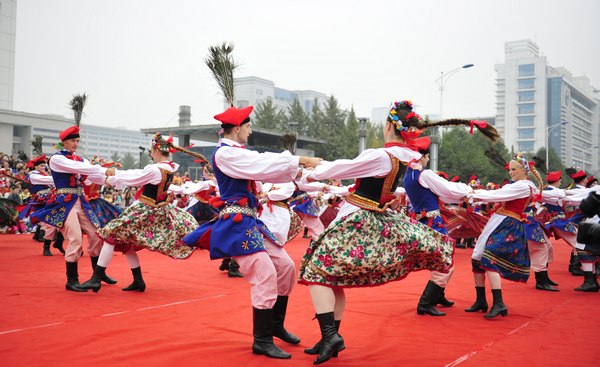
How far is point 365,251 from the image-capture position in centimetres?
381

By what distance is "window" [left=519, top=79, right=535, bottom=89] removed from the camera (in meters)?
97.9

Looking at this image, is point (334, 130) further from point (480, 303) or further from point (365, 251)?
point (365, 251)

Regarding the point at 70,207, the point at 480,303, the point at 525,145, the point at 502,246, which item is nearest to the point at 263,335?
the point at 480,303

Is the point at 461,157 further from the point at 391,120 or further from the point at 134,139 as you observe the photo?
the point at 134,139

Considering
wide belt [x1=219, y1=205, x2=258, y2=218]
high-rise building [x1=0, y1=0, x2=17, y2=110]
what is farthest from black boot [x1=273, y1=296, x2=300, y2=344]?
high-rise building [x1=0, y1=0, x2=17, y2=110]

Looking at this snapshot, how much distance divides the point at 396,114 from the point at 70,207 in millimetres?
4242

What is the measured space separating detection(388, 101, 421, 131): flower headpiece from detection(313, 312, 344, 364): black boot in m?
1.54

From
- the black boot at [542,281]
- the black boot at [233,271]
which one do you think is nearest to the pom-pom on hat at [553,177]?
the black boot at [542,281]

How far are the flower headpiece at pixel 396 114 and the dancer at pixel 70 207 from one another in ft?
12.2

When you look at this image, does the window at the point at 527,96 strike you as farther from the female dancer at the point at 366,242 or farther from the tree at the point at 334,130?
the female dancer at the point at 366,242

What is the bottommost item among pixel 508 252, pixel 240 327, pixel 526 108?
pixel 240 327

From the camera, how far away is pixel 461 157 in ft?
156

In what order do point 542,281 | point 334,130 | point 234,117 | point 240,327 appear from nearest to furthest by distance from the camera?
point 234,117, point 240,327, point 542,281, point 334,130

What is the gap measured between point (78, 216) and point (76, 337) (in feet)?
8.66
